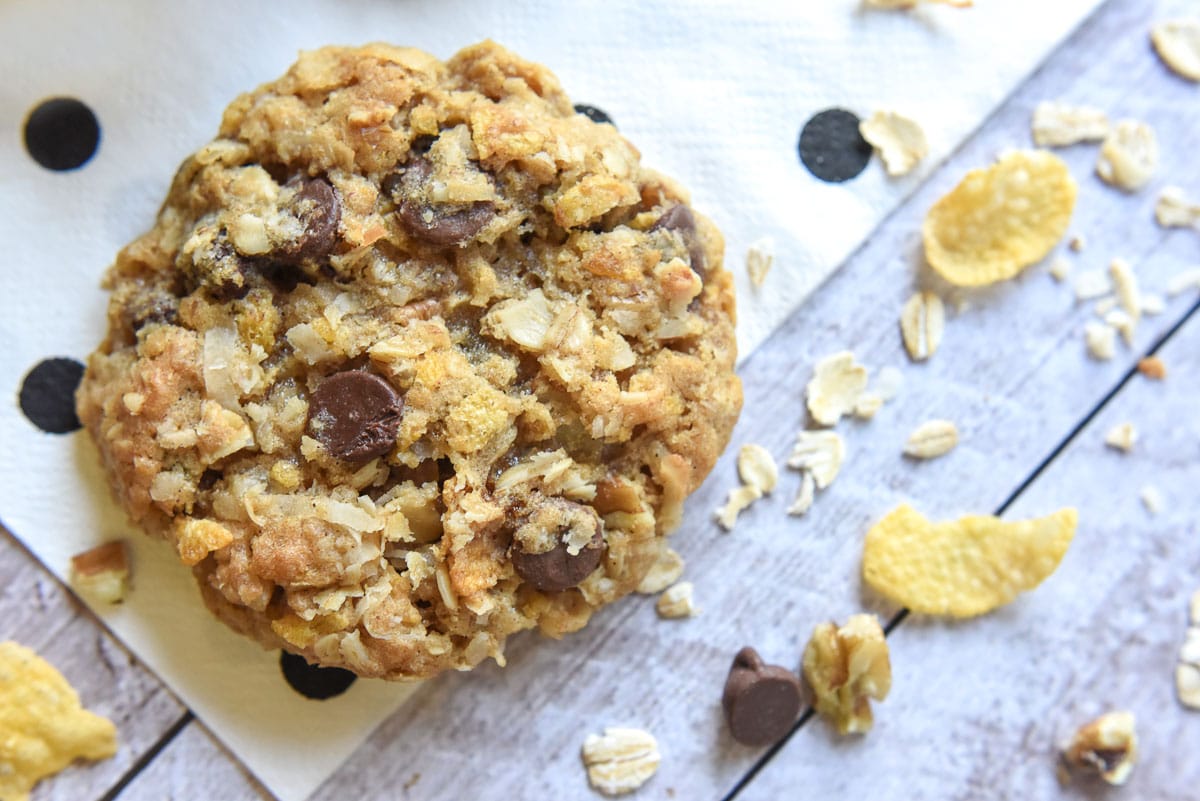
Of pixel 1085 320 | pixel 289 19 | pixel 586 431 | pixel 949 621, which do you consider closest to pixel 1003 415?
pixel 1085 320

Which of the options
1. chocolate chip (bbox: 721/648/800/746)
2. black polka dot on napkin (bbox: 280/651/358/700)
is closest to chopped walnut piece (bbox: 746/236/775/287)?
chocolate chip (bbox: 721/648/800/746)

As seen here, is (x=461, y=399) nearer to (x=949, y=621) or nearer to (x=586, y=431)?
(x=586, y=431)

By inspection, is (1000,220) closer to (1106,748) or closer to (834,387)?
(834,387)

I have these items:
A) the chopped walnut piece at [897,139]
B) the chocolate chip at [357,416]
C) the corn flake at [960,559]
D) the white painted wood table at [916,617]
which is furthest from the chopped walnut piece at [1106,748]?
the chocolate chip at [357,416]

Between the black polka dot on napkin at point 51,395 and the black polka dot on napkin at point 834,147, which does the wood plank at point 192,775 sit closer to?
the black polka dot on napkin at point 51,395

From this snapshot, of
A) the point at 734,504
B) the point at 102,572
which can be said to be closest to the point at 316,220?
the point at 102,572
